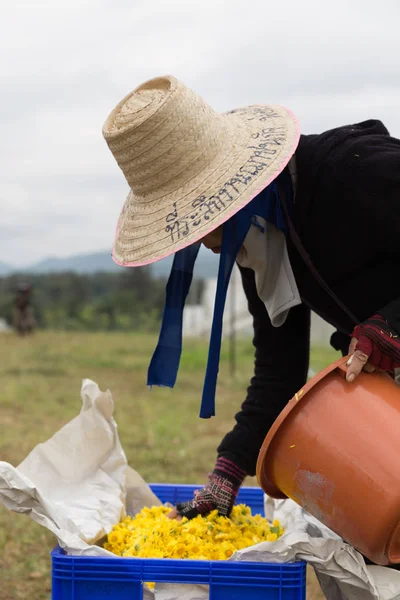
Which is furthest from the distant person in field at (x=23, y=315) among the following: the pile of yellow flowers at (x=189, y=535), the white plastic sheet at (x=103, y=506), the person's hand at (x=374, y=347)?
the person's hand at (x=374, y=347)

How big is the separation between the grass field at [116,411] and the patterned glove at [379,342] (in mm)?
1313

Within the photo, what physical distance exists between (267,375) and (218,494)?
371 mm

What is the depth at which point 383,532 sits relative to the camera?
156 centimetres

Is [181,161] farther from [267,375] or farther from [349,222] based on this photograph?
[267,375]

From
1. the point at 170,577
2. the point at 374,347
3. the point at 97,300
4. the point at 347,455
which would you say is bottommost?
the point at 97,300

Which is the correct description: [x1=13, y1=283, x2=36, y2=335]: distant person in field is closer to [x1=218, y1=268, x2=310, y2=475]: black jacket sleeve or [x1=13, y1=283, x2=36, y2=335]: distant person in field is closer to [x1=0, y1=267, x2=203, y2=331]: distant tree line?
[x1=0, y1=267, x2=203, y2=331]: distant tree line

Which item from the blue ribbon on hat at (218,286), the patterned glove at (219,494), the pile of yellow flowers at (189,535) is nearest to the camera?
the blue ribbon on hat at (218,286)

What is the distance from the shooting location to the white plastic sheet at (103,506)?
171 centimetres

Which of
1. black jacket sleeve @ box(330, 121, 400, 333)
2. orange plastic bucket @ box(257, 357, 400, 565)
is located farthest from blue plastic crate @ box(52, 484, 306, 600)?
black jacket sleeve @ box(330, 121, 400, 333)

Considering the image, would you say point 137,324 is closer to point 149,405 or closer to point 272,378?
point 149,405

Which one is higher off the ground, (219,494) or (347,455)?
(347,455)

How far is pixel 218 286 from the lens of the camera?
177 cm

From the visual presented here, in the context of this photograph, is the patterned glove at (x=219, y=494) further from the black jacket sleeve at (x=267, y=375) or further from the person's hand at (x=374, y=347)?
the person's hand at (x=374, y=347)

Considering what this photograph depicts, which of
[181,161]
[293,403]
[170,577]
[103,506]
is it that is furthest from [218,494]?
[181,161]
